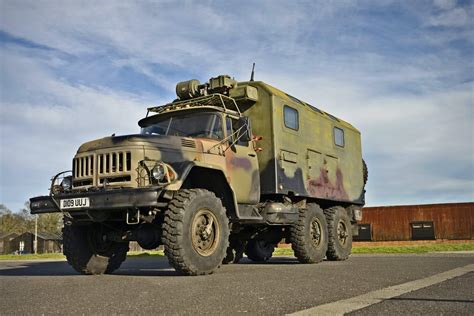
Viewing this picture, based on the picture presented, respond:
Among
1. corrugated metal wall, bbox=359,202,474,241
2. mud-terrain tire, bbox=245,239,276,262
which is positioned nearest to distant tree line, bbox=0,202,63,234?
corrugated metal wall, bbox=359,202,474,241

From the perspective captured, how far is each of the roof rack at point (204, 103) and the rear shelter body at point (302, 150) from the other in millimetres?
537

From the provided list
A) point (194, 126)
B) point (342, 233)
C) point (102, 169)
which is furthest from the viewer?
point (342, 233)

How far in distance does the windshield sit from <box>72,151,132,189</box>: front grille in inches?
69.4

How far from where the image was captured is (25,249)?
71.7 m

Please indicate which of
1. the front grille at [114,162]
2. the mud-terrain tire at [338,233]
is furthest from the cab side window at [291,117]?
the front grille at [114,162]

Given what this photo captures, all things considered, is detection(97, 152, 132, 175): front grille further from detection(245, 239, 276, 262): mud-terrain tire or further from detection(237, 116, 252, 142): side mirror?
detection(245, 239, 276, 262): mud-terrain tire

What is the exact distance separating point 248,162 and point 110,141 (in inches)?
114

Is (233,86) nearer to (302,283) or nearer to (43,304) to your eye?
(302,283)

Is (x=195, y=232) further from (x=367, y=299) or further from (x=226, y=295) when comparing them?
(x=367, y=299)

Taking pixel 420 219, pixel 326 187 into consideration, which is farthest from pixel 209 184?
pixel 420 219

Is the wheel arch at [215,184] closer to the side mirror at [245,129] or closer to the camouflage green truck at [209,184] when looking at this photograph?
the camouflage green truck at [209,184]

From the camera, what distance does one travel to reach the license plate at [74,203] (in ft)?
24.4

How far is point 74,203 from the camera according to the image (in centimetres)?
760

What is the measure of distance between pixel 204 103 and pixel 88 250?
12.4 ft
